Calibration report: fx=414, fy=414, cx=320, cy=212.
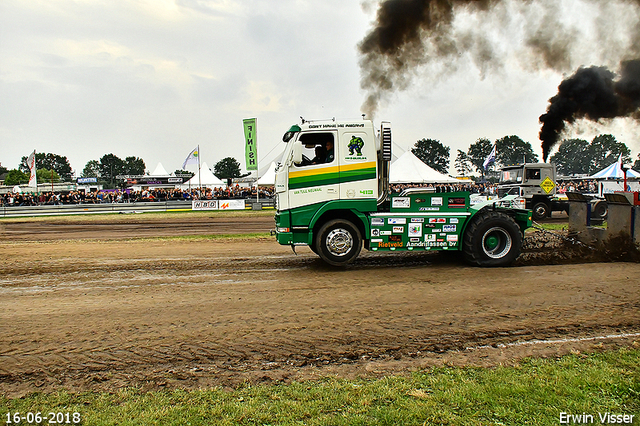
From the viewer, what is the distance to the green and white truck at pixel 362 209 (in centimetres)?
833

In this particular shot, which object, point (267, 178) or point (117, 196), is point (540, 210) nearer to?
point (267, 178)

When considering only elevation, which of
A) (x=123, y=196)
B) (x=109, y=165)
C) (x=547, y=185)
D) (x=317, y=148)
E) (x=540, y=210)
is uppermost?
(x=109, y=165)

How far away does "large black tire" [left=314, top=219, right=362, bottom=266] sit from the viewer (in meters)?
8.39

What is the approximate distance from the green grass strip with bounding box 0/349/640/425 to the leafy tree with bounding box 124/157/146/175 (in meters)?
163

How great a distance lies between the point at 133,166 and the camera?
513 feet

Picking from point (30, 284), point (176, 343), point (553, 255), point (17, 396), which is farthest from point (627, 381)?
point (30, 284)

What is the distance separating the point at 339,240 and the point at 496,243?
3.33m

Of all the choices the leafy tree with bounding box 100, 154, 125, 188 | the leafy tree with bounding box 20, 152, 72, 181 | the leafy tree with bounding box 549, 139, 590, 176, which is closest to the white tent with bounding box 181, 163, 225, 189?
the leafy tree with bounding box 549, 139, 590, 176

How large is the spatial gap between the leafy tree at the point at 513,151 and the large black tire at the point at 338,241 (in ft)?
412

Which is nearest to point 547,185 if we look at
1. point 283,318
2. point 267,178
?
point 283,318

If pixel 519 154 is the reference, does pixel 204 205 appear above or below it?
below

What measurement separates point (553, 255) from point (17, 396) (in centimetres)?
986

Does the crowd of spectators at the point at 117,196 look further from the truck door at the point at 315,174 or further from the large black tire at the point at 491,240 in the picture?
the large black tire at the point at 491,240

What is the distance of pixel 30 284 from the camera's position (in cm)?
770
